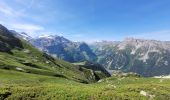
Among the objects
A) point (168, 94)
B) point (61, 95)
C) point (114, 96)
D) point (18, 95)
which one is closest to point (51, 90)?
point (61, 95)

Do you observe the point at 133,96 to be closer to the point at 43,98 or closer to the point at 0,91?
the point at 43,98

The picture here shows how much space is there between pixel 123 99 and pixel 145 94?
15.3 ft

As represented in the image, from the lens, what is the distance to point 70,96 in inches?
1267

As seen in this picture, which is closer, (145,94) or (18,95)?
(18,95)

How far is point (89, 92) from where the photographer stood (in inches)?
1289

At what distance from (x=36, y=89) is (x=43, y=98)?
1834 mm

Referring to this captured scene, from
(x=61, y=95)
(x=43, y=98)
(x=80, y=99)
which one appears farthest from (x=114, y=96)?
(x=43, y=98)

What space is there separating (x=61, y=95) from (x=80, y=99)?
7.24 feet

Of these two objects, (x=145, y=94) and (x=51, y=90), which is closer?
(x=51, y=90)

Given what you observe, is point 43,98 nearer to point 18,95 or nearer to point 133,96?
point 18,95

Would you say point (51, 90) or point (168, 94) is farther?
point (168, 94)

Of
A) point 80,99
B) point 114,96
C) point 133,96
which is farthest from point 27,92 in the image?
point 133,96

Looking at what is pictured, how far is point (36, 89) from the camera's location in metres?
33.0

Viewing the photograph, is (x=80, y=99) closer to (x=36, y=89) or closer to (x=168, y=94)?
(x=36, y=89)
